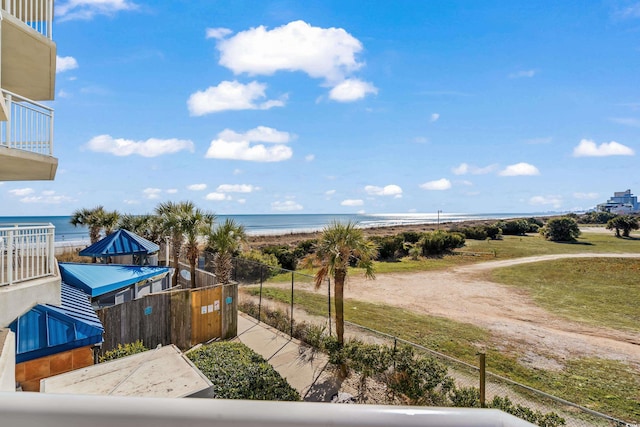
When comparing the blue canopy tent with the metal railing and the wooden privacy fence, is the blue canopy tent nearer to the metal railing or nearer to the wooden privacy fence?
the wooden privacy fence

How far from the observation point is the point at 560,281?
70.5ft

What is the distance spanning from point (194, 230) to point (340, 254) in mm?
7842

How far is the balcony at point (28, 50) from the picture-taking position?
25.6ft

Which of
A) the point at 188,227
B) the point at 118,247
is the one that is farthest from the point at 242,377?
the point at 188,227

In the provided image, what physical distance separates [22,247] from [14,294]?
1152mm

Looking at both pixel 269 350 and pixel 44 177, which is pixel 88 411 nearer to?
pixel 269 350

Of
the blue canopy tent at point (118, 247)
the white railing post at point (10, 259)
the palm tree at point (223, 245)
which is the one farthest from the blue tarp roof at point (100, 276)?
the blue canopy tent at point (118, 247)

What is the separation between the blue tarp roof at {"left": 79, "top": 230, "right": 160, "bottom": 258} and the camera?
12344mm

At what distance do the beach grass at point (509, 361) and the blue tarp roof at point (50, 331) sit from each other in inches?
280

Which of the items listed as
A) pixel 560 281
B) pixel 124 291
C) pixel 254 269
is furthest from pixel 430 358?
pixel 560 281

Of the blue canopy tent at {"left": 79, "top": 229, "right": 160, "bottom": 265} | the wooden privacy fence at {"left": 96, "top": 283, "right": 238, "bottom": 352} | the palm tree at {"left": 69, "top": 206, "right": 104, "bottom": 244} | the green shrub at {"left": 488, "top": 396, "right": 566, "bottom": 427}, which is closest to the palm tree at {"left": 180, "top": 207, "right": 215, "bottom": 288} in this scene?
the blue canopy tent at {"left": 79, "top": 229, "right": 160, "bottom": 265}

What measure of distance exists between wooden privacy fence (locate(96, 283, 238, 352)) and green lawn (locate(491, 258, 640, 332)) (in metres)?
13.7

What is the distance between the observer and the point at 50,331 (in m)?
5.51

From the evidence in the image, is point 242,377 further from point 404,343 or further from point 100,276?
point 100,276
